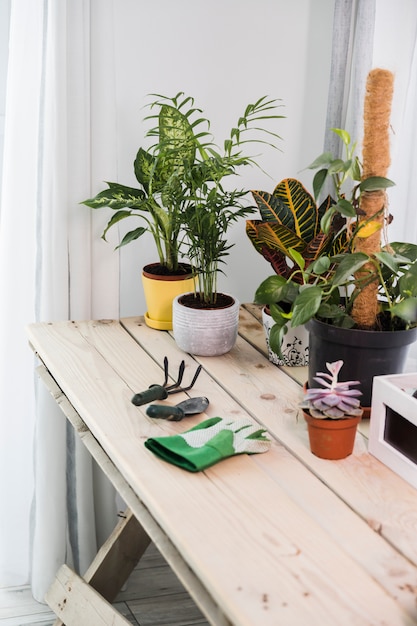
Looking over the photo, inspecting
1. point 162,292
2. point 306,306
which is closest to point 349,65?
point 162,292

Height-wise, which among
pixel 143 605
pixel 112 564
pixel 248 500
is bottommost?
pixel 143 605

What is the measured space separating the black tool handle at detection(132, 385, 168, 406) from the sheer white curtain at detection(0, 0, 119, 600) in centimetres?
62

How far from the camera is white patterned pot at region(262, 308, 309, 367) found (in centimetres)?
187

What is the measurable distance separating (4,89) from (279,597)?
1617 millimetres

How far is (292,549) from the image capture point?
1169 mm

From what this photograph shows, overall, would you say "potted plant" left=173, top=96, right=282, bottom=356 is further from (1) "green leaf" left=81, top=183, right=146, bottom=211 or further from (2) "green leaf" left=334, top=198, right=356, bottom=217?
(2) "green leaf" left=334, top=198, right=356, bottom=217

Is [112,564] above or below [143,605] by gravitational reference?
above

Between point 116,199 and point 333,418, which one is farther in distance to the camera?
point 116,199

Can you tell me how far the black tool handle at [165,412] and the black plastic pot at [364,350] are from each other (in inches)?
11.5

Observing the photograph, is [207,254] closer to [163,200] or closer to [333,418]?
[163,200]

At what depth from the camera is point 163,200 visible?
6.33 feet

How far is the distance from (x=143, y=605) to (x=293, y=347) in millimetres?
964

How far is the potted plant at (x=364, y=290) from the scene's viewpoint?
1.52 metres

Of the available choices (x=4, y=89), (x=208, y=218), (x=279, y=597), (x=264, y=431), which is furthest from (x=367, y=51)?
(x=279, y=597)
